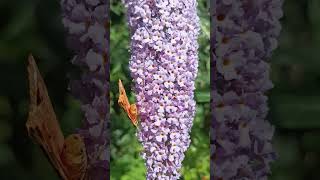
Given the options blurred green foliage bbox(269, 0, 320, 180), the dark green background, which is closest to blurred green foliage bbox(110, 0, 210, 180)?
the dark green background

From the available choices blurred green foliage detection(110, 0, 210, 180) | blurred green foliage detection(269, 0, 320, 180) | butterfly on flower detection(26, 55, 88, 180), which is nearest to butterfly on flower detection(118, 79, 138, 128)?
blurred green foliage detection(110, 0, 210, 180)

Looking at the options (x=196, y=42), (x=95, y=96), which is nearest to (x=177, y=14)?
(x=196, y=42)

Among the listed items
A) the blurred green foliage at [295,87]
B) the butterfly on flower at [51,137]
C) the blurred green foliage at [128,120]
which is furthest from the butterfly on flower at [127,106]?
the blurred green foliage at [295,87]

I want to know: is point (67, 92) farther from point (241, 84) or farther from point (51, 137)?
point (241, 84)

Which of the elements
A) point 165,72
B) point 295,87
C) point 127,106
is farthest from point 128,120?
point 295,87

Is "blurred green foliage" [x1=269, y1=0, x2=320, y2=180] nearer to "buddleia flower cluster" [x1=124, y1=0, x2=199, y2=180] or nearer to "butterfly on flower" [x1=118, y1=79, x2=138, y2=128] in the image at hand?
"buddleia flower cluster" [x1=124, y1=0, x2=199, y2=180]

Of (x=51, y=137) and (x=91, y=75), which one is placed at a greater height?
(x=91, y=75)

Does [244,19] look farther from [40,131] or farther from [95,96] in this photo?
[40,131]
